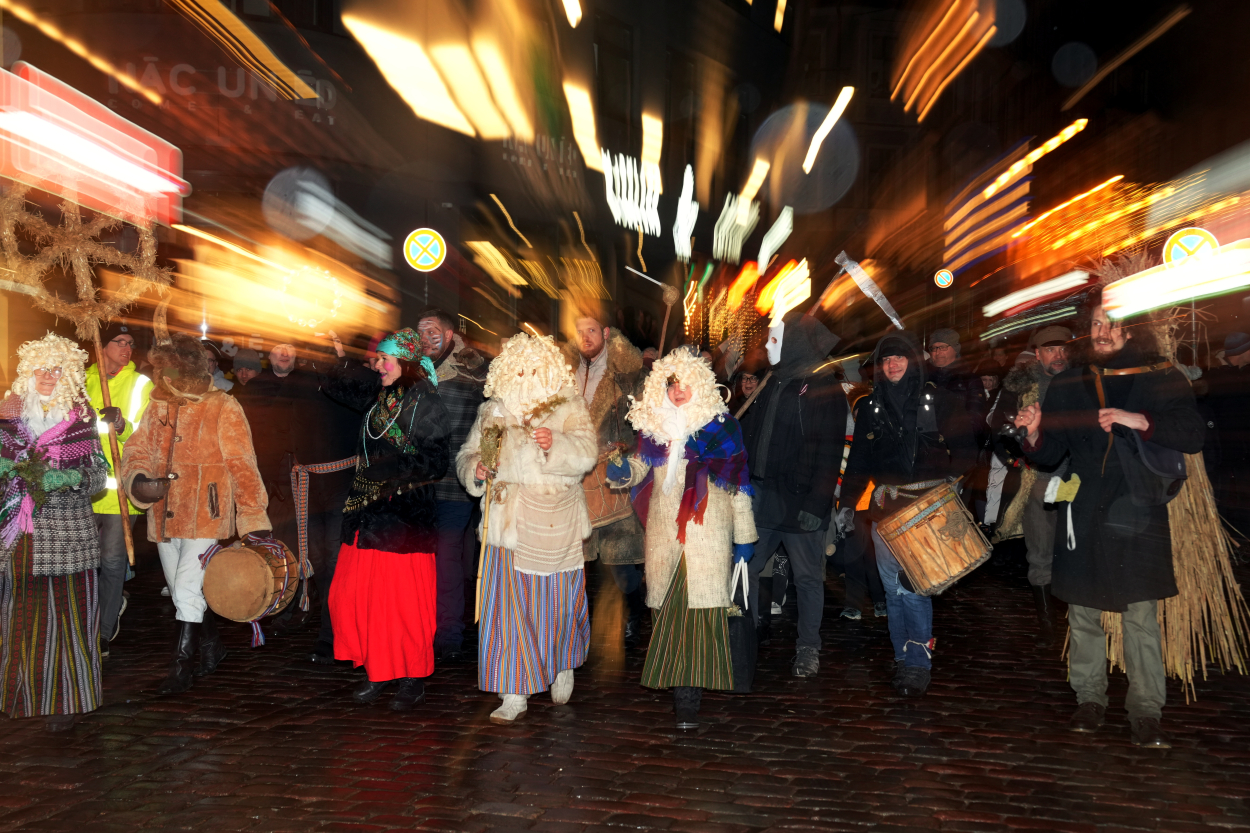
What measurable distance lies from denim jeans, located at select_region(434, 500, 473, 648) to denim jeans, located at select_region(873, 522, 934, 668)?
9.36 feet

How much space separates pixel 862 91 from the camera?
31.4 metres

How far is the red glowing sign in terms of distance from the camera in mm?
9672

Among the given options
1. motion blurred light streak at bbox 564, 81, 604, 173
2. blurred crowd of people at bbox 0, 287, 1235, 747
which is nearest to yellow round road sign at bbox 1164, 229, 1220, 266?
blurred crowd of people at bbox 0, 287, 1235, 747

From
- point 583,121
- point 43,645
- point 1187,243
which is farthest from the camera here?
point 583,121

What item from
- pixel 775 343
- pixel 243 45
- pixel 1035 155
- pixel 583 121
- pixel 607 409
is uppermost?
pixel 1035 155

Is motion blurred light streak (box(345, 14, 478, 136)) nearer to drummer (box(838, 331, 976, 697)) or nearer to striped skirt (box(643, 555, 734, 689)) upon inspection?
drummer (box(838, 331, 976, 697))

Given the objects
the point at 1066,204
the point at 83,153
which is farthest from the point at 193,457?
the point at 1066,204

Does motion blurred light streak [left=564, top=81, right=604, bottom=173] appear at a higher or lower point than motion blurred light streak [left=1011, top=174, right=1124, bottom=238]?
higher

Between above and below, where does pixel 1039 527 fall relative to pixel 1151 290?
below

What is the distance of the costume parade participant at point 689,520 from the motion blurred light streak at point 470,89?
12310mm

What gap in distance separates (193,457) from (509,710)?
2.53 meters

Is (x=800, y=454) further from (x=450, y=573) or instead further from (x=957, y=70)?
(x=957, y=70)

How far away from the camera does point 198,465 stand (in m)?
5.93

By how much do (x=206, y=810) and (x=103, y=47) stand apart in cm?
1383
